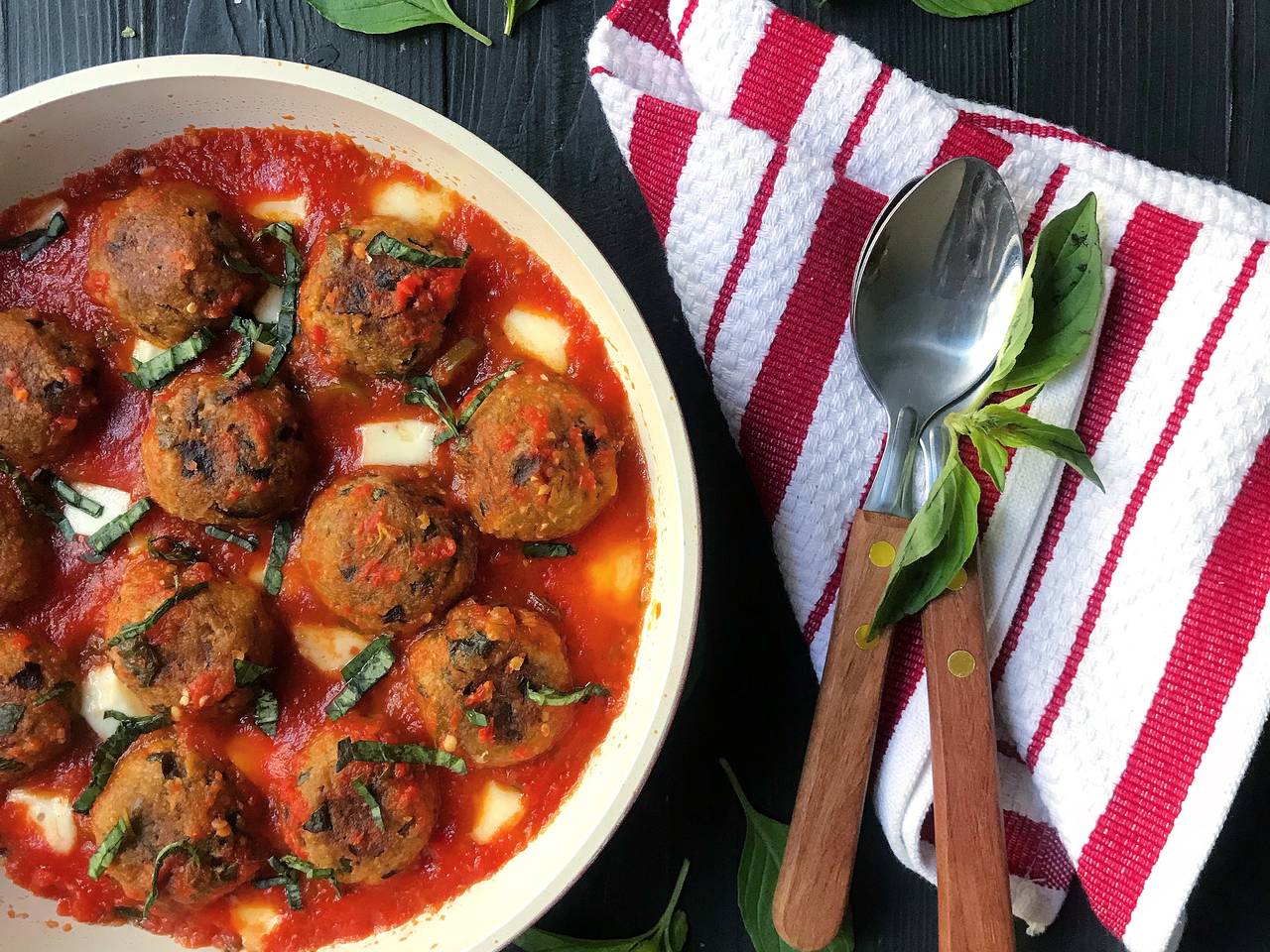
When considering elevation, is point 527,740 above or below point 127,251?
below

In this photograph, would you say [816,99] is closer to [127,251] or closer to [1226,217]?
[1226,217]

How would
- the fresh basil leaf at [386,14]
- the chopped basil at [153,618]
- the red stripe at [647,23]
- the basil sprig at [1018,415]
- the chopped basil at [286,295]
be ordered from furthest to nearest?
the fresh basil leaf at [386,14], the red stripe at [647,23], the chopped basil at [286,295], the chopped basil at [153,618], the basil sprig at [1018,415]

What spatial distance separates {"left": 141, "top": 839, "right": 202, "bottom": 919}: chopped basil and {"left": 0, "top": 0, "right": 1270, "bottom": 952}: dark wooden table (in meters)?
0.87

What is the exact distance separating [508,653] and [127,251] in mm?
1071

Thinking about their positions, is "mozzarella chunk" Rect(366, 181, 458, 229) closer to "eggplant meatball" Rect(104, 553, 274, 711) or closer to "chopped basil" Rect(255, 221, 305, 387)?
"chopped basil" Rect(255, 221, 305, 387)

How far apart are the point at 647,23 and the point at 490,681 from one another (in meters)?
1.43

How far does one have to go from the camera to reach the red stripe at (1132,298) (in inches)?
77.5

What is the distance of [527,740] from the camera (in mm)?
2014

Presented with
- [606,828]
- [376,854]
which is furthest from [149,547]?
[606,828]

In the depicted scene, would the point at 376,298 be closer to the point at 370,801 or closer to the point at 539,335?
the point at 539,335

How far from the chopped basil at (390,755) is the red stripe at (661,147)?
3.88 feet

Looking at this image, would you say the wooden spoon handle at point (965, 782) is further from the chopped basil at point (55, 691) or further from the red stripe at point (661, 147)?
the chopped basil at point (55, 691)

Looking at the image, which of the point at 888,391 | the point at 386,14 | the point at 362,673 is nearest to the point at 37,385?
the point at 362,673

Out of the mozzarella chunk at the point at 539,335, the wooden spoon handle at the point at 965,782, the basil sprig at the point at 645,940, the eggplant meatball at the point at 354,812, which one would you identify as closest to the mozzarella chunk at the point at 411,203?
the mozzarella chunk at the point at 539,335
